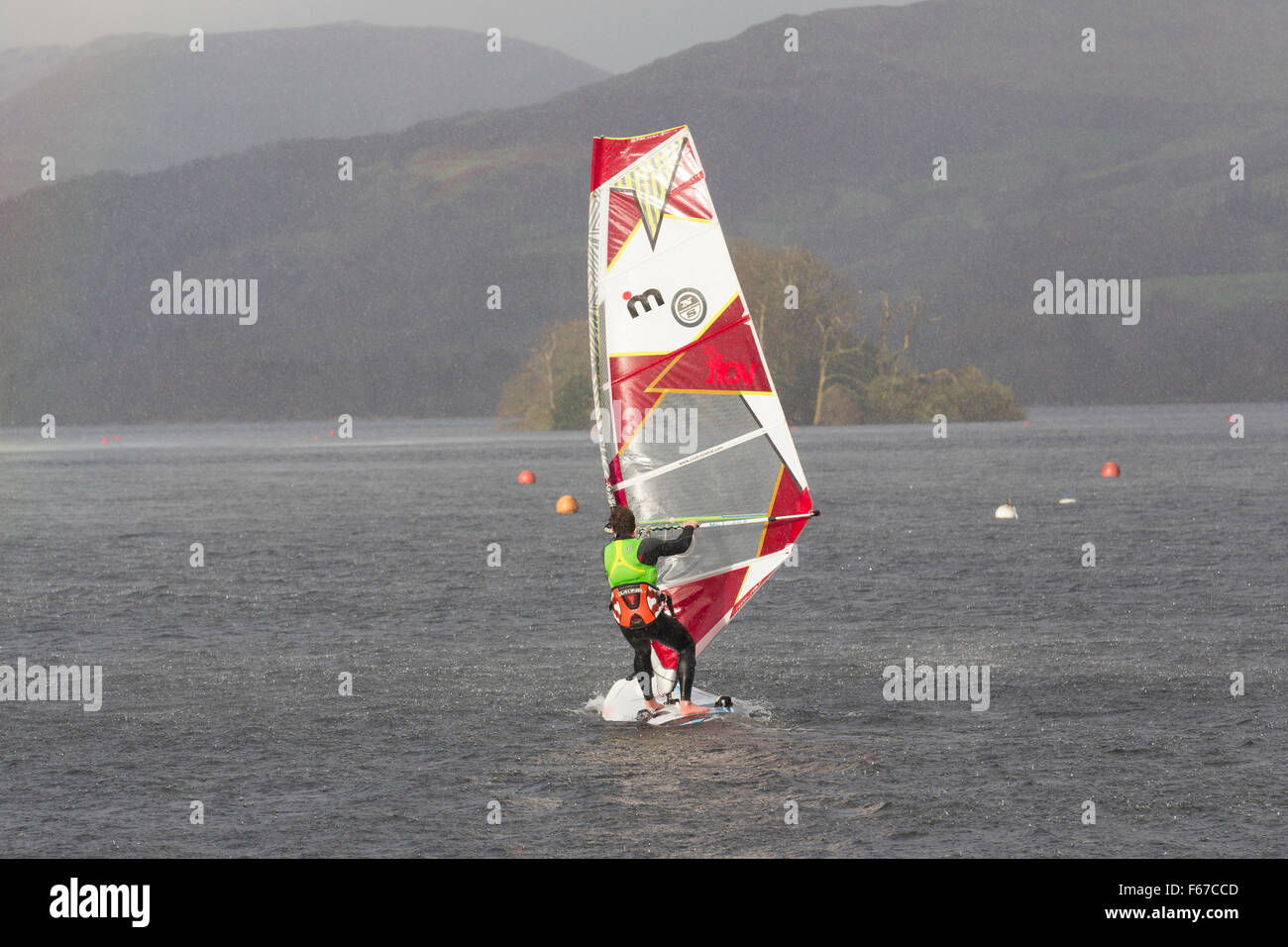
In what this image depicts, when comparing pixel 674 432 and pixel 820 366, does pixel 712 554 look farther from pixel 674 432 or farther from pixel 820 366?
pixel 820 366

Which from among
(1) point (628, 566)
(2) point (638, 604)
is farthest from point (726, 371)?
(2) point (638, 604)

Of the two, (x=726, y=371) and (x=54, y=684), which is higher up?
(x=726, y=371)

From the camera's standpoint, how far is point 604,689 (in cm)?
1955

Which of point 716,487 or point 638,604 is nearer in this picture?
point 638,604

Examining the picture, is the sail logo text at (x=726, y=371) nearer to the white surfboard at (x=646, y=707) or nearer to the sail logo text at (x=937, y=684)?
the white surfboard at (x=646, y=707)

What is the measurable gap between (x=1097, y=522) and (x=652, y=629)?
29696mm

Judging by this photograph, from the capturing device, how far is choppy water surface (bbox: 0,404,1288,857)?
13109 millimetres

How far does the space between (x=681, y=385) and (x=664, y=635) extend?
3.33 metres

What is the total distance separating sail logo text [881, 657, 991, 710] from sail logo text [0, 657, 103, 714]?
30.7 ft

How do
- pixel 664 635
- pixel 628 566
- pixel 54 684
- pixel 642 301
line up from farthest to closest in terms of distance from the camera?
pixel 54 684 → pixel 642 301 → pixel 664 635 → pixel 628 566

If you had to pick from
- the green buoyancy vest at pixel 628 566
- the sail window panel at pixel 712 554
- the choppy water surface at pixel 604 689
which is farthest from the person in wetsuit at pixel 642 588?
the sail window panel at pixel 712 554

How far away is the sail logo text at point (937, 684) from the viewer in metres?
18.6

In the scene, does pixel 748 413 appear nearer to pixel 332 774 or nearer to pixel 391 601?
pixel 332 774
